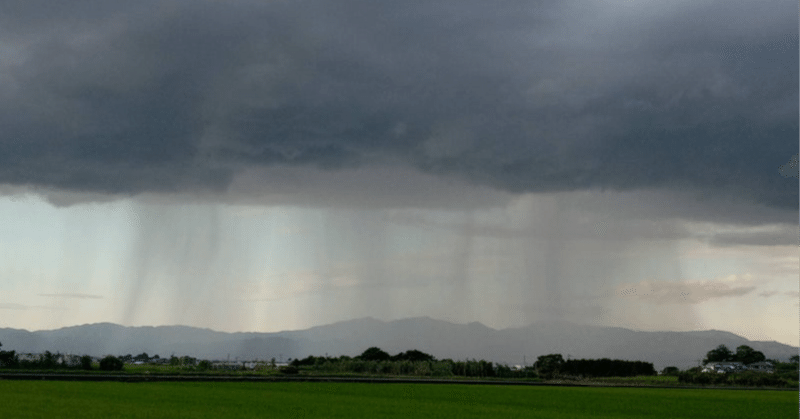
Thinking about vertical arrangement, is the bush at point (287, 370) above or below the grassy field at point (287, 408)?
above

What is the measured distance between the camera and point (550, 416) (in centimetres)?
3678

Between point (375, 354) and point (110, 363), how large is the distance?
5343cm

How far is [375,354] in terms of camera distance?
13050cm

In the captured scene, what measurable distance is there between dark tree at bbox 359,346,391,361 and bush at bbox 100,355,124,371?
48.0 m

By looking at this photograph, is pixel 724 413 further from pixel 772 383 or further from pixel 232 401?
pixel 772 383

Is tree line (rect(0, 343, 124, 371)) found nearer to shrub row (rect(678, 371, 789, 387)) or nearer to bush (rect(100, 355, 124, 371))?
bush (rect(100, 355, 124, 371))

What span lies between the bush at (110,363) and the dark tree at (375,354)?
4799 cm

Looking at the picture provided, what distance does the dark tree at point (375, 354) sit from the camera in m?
127

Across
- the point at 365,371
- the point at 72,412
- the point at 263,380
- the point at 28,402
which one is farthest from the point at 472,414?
the point at 365,371

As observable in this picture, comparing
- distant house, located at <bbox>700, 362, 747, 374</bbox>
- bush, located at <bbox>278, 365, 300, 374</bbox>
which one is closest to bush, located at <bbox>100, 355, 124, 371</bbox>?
bush, located at <bbox>278, 365, 300, 374</bbox>

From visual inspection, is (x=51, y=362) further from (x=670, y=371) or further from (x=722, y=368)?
(x=722, y=368)

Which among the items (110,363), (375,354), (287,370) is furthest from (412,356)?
(110,363)

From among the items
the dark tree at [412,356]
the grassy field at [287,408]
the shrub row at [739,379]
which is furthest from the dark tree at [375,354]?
the grassy field at [287,408]

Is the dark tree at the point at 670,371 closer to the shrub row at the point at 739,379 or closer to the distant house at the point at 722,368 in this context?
the distant house at the point at 722,368
